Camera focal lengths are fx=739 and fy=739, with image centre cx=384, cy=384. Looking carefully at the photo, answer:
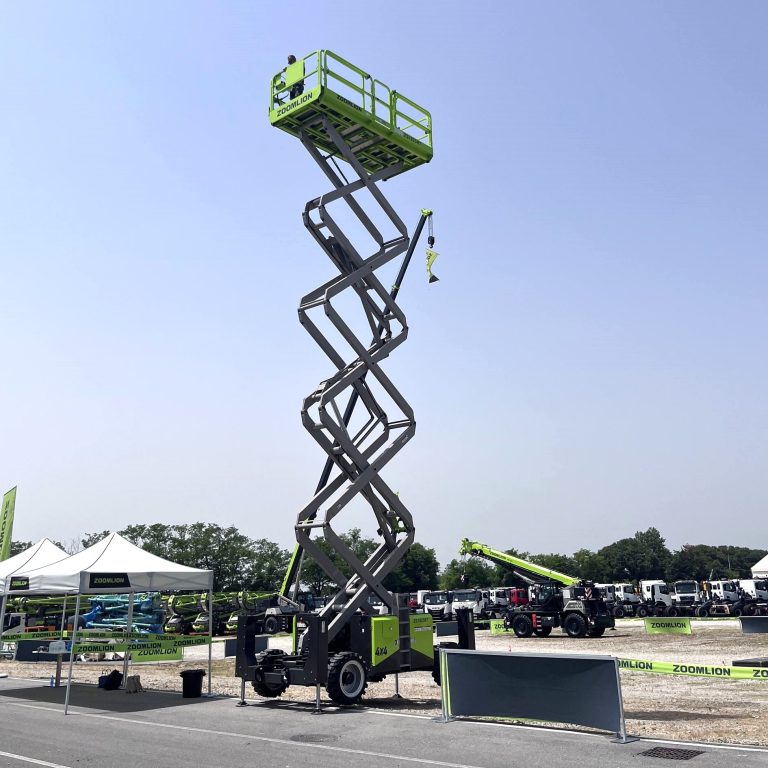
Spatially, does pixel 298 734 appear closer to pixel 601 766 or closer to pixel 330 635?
pixel 330 635

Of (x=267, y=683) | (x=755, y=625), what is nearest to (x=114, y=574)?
(x=267, y=683)

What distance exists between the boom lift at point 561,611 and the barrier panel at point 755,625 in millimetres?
5406

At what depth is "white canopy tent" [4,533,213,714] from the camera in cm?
1623

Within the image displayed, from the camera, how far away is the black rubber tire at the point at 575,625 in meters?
32.0

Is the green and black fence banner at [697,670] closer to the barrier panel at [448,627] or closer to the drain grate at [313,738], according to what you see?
the drain grate at [313,738]

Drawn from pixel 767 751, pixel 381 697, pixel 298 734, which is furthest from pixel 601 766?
pixel 381 697

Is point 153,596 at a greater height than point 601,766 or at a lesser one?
greater

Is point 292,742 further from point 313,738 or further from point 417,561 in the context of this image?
point 417,561

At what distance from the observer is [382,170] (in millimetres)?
17047

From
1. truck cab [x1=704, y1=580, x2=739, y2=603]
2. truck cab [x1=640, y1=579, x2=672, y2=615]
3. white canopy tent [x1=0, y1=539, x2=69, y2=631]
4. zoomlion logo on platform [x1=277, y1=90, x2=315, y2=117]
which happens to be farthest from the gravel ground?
truck cab [x1=704, y1=580, x2=739, y2=603]

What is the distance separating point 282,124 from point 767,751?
13957 millimetres

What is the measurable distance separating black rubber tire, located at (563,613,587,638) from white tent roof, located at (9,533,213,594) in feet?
65.3

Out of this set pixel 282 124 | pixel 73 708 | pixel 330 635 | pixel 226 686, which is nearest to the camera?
pixel 330 635

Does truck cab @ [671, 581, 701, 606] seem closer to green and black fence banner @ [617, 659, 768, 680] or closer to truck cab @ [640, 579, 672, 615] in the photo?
truck cab @ [640, 579, 672, 615]
